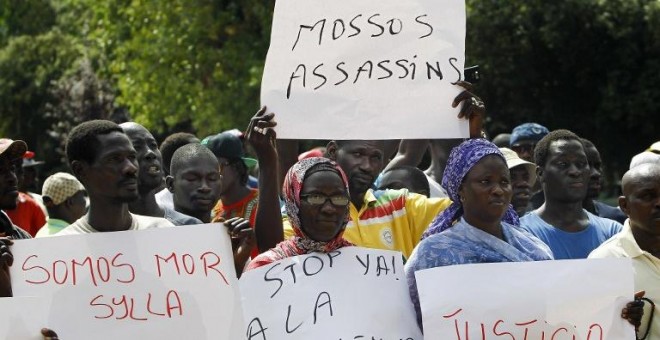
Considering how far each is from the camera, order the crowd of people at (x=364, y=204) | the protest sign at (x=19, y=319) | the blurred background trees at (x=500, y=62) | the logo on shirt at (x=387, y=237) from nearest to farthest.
Answer: the protest sign at (x=19, y=319) → the crowd of people at (x=364, y=204) → the logo on shirt at (x=387, y=237) → the blurred background trees at (x=500, y=62)

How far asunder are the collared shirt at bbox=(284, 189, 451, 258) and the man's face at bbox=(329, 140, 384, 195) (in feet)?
0.24

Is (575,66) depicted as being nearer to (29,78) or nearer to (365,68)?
(29,78)

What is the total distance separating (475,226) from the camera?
4898mm

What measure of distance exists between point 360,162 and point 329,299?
1.38 metres

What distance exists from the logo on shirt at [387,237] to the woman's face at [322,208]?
977 mm

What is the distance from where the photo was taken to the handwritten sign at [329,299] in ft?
15.3

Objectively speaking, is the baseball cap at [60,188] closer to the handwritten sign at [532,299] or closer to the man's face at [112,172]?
the man's face at [112,172]

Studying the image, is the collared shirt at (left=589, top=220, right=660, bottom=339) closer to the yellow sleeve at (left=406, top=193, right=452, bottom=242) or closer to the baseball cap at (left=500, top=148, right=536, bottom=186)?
the yellow sleeve at (left=406, top=193, right=452, bottom=242)

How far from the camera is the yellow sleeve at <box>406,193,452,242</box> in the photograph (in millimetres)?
5816

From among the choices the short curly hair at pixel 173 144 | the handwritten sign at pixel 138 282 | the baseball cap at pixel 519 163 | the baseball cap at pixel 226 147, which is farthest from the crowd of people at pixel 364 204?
the short curly hair at pixel 173 144

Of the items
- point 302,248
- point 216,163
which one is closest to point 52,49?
point 216,163

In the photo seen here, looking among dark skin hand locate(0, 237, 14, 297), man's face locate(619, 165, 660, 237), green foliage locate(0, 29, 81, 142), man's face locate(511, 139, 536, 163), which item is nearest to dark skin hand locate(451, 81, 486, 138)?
man's face locate(619, 165, 660, 237)

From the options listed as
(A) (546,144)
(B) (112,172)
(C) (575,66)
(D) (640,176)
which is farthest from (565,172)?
(C) (575,66)

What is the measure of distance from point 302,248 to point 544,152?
2.53 meters
